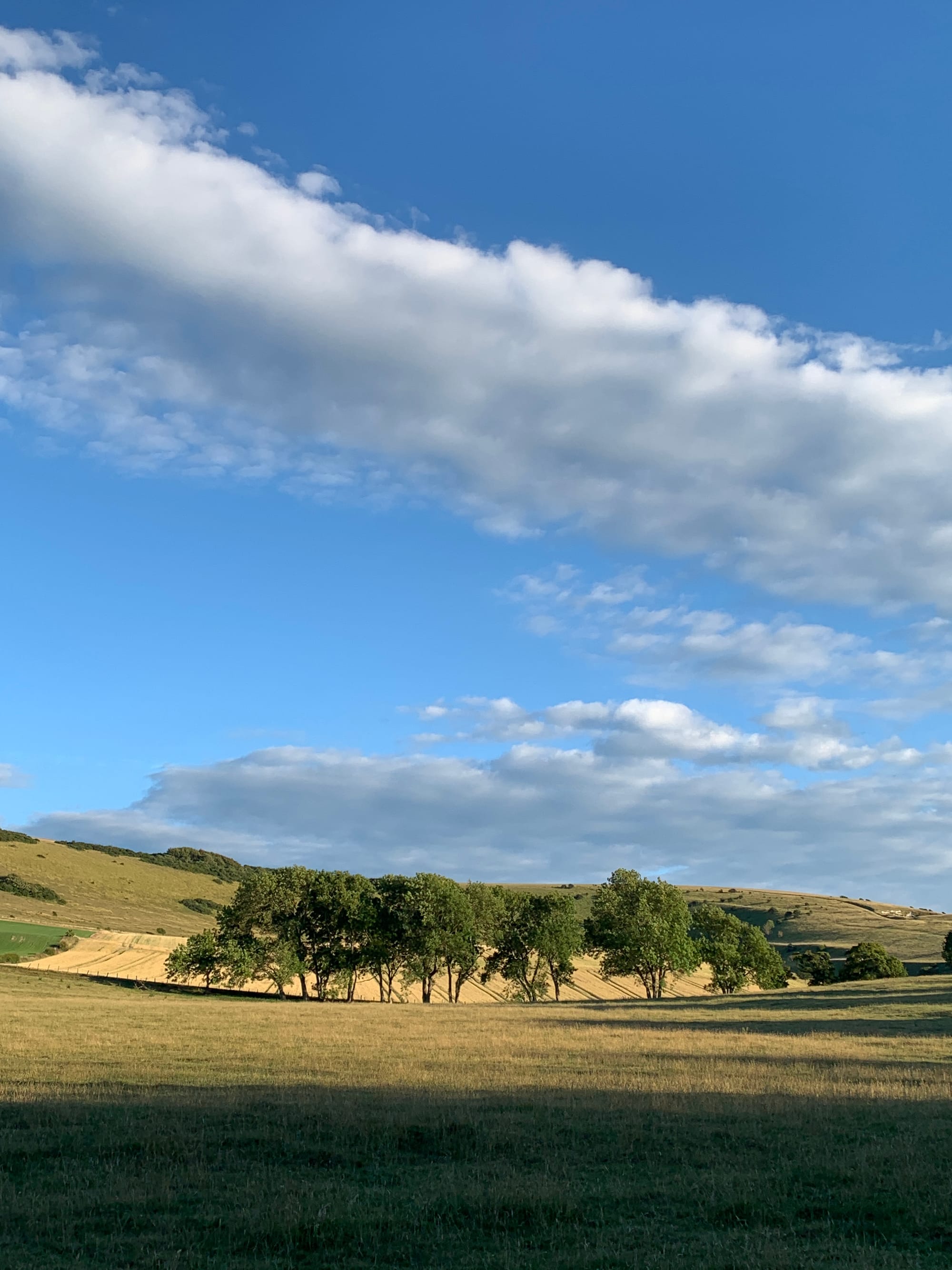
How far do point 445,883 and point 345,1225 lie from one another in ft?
281

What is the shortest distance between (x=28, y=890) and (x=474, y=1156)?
545ft

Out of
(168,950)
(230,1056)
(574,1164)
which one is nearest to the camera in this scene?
(574,1164)

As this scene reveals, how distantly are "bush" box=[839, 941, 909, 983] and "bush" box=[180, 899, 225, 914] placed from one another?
406ft

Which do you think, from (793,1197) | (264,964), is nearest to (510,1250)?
(793,1197)

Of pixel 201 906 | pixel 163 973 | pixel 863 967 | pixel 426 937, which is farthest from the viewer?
pixel 201 906

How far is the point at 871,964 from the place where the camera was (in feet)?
363

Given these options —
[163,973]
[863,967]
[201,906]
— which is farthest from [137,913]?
[863,967]

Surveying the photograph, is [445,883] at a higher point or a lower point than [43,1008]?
higher

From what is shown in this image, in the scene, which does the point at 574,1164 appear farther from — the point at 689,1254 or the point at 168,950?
the point at 168,950

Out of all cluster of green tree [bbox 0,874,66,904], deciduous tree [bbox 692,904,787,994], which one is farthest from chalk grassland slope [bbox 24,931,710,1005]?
cluster of green tree [bbox 0,874,66,904]

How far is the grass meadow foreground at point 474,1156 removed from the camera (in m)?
11.4

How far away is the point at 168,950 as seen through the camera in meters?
125

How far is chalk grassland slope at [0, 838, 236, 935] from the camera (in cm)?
14325

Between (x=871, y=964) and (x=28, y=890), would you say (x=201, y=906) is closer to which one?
(x=28, y=890)
